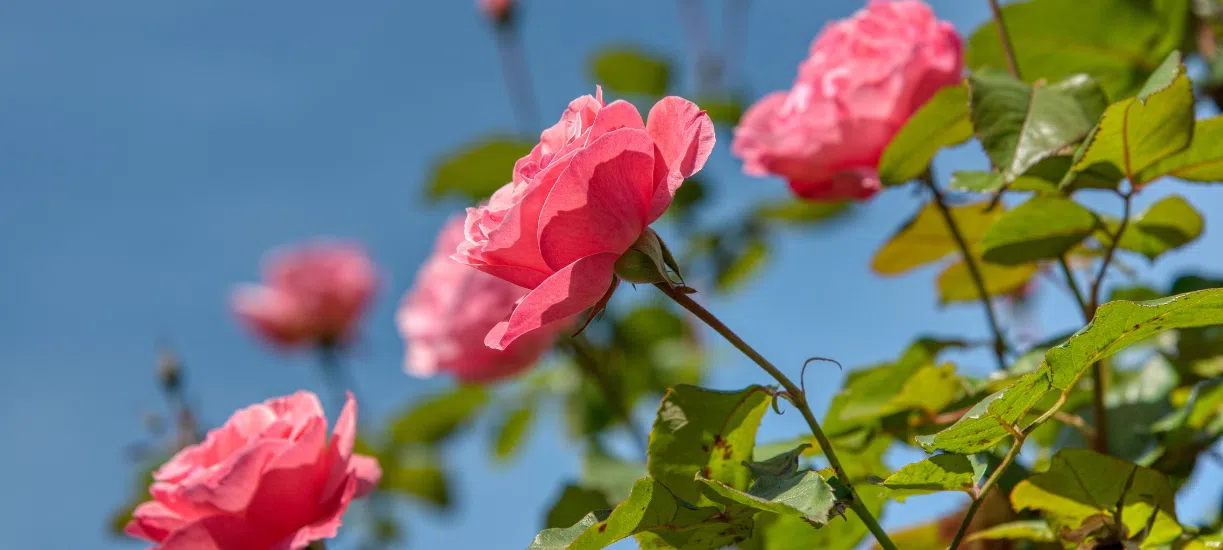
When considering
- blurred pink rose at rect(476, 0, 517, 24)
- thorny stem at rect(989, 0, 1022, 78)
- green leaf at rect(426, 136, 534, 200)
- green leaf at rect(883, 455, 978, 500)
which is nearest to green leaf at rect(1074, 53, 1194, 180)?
thorny stem at rect(989, 0, 1022, 78)

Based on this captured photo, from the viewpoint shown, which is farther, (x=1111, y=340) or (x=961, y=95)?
(x=961, y=95)

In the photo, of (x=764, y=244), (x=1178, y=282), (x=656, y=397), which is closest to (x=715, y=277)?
(x=764, y=244)

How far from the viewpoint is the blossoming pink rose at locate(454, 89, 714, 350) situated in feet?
1.62

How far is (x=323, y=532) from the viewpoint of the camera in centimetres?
64

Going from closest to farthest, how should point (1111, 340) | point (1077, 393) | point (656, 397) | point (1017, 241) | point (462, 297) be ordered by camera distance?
point (1111, 340), point (1017, 241), point (1077, 393), point (462, 297), point (656, 397)

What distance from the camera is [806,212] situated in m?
1.84

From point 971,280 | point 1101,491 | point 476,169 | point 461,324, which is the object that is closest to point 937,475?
point 1101,491

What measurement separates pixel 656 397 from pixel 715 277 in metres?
0.39

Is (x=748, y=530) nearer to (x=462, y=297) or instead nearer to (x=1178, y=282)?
(x=1178, y=282)

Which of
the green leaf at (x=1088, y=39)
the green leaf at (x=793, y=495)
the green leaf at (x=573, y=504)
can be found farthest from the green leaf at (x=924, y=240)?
the green leaf at (x=793, y=495)

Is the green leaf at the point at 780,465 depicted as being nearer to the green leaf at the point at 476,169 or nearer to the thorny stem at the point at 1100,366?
the thorny stem at the point at 1100,366

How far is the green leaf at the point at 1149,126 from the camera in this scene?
603 mm

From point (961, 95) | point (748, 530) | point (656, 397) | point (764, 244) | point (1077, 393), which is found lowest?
point (656, 397)

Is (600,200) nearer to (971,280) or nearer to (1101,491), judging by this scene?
(1101,491)
